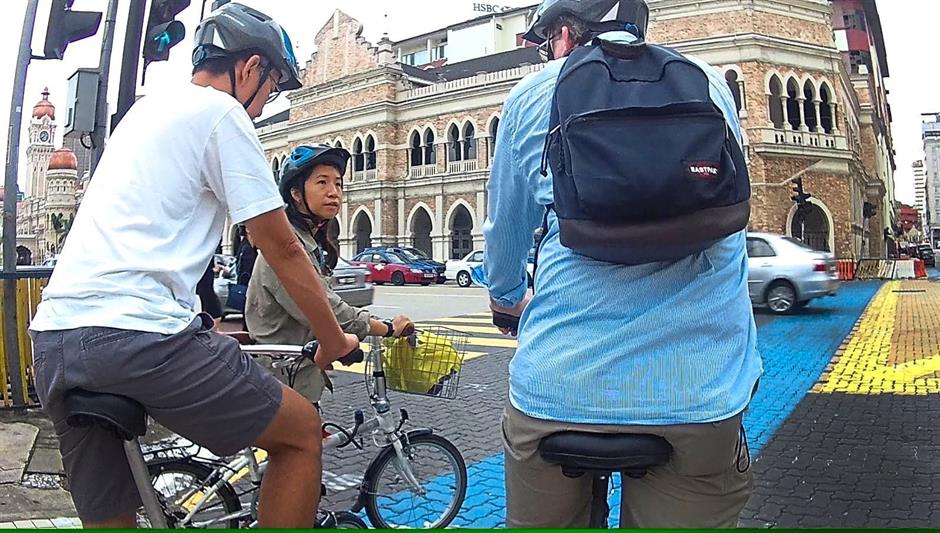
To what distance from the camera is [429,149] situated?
2222 centimetres

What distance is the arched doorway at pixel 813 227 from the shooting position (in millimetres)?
23641

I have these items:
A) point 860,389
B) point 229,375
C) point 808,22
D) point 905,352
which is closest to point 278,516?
point 229,375

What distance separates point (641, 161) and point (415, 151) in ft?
66.2

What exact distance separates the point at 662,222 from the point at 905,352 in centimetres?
773

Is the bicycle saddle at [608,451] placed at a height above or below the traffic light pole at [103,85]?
below

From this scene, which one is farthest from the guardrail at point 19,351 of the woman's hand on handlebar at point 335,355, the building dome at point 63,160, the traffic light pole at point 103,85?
the woman's hand on handlebar at point 335,355

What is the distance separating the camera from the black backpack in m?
1.08

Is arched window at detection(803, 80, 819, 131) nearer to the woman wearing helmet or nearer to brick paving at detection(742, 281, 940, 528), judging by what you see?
brick paving at detection(742, 281, 940, 528)

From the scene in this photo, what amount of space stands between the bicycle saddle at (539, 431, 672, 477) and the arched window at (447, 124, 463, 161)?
19996 mm

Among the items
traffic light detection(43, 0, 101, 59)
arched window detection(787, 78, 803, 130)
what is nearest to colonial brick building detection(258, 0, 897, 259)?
arched window detection(787, 78, 803, 130)

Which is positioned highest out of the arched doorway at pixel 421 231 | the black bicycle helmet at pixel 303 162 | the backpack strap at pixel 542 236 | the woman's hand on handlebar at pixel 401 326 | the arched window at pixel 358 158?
the arched window at pixel 358 158

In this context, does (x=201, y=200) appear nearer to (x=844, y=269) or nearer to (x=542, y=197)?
(x=542, y=197)

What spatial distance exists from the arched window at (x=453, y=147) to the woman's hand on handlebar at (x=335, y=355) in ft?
63.2

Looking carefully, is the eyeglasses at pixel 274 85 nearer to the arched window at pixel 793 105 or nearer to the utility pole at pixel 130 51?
the utility pole at pixel 130 51
